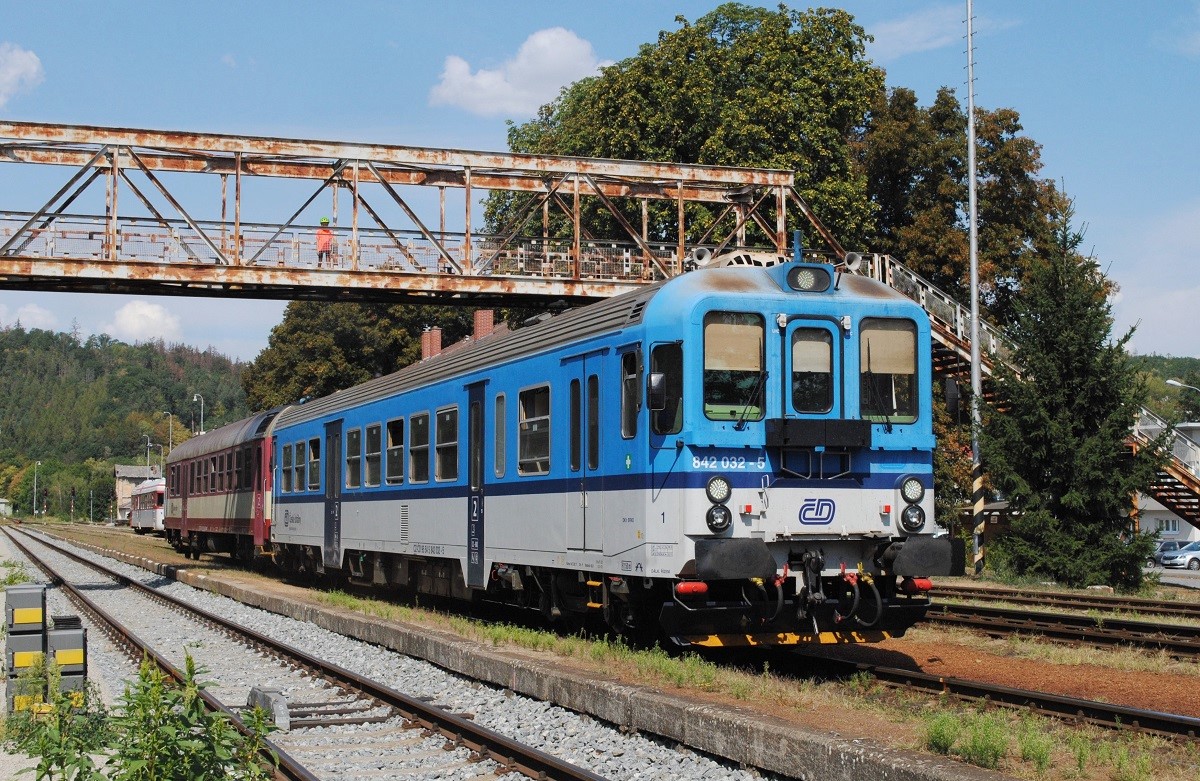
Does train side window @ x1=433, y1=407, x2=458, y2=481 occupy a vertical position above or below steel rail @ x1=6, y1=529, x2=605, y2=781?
above

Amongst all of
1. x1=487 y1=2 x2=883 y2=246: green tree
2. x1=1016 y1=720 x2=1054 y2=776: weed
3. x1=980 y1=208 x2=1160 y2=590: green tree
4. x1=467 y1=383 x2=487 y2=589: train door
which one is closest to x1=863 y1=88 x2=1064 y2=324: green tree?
x1=487 y1=2 x2=883 y2=246: green tree

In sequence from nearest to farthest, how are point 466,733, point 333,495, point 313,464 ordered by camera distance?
point 466,733
point 333,495
point 313,464

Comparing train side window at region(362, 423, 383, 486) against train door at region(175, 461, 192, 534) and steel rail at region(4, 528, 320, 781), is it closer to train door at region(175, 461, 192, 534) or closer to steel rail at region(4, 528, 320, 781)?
steel rail at region(4, 528, 320, 781)

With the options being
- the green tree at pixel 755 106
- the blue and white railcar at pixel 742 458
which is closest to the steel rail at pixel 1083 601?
the blue and white railcar at pixel 742 458

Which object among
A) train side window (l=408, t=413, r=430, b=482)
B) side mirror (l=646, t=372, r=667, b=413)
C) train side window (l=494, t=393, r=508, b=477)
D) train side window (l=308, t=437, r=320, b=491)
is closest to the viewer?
side mirror (l=646, t=372, r=667, b=413)

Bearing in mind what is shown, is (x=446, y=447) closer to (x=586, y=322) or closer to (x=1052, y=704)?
(x=586, y=322)

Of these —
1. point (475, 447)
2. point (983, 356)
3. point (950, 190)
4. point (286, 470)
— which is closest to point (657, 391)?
point (475, 447)

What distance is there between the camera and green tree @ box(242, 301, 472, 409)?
64.7 meters

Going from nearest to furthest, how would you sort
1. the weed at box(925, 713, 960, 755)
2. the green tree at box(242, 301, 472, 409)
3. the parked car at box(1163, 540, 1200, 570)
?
the weed at box(925, 713, 960, 755)
the parked car at box(1163, 540, 1200, 570)
the green tree at box(242, 301, 472, 409)

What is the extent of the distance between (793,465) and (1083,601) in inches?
358

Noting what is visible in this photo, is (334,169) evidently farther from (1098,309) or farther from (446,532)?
(1098,309)

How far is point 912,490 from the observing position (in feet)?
37.9

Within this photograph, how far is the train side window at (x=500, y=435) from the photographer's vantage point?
14.5 m

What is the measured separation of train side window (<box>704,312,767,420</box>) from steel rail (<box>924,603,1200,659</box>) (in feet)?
12.9
